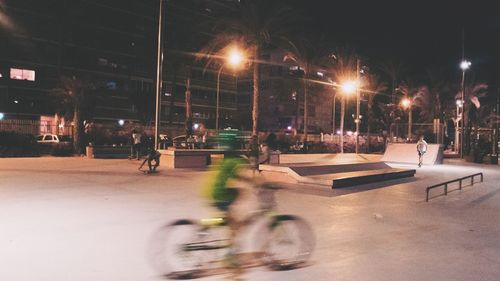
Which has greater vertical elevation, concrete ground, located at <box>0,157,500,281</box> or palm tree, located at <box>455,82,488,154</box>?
palm tree, located at <box>455,82,488,154</box>

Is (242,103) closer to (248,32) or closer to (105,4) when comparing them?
(105,4)

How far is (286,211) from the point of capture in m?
10.9

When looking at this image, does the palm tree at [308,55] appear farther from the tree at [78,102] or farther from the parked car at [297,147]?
the tree at [78,102]

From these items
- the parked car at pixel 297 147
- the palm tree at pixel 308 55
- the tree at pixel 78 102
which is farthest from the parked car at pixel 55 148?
the palm tree at pixel 308 55

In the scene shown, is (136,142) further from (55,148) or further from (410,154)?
(410,154)

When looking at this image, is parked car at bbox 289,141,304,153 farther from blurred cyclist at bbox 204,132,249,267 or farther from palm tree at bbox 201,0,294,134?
blurred cyclist at bbox 204,132,249,267

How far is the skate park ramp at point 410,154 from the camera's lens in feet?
99.1

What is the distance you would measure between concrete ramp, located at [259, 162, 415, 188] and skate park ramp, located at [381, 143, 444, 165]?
36.3ft

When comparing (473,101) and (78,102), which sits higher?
(473,101)

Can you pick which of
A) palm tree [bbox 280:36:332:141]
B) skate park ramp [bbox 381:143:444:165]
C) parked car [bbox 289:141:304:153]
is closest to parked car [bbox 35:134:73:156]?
parked car [bbox 289:141:304:153]

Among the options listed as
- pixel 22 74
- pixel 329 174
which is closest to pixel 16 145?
pixel 329 174

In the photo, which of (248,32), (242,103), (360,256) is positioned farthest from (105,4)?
(360,256)

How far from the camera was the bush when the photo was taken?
28250mm

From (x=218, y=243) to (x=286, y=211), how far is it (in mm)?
5075
